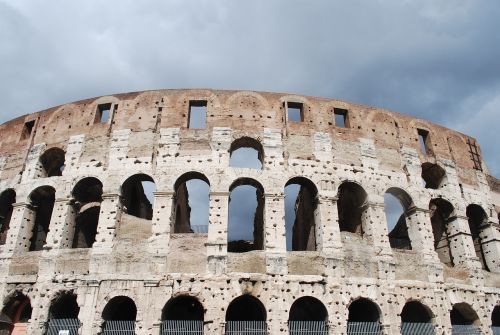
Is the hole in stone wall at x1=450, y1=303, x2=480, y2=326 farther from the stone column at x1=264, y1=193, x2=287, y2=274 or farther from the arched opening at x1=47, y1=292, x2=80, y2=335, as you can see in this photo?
the arched opening at x1=47, y1=292, x2=80, y2=335

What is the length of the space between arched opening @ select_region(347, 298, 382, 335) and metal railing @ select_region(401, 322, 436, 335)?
79cm

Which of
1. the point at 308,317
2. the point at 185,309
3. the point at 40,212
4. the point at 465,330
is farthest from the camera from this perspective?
the point at 40,212

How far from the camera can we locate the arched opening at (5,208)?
565 inches

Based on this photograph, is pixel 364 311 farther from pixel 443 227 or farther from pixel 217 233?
pixel 217 233

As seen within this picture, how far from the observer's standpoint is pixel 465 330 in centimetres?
1246

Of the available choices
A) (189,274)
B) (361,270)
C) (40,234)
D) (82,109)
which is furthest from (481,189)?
(40,234)

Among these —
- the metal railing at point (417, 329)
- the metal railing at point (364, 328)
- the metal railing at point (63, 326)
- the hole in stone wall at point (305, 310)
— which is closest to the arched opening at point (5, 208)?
the metal railing at point (63, 326)

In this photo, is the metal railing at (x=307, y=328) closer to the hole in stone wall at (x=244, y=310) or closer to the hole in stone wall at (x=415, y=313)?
the hole in stone wall at (x=244, y=310)

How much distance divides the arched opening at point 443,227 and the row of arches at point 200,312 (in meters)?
1.94

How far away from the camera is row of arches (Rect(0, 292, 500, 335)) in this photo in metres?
11.4

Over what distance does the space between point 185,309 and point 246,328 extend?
2.45 metres

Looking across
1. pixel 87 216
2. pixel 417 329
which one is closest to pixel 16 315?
pixel 87 216

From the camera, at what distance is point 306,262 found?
11750 millimetres

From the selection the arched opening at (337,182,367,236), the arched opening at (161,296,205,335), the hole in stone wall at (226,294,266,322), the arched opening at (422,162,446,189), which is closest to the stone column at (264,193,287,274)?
the hole in stone wall at (226,294,266,322)
